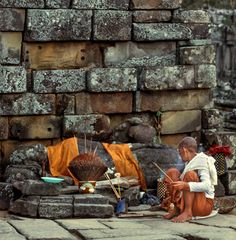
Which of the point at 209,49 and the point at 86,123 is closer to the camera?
the point at 86,123

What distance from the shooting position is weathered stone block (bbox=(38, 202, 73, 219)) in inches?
343

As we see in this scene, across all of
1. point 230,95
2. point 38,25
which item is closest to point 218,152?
point 38,25

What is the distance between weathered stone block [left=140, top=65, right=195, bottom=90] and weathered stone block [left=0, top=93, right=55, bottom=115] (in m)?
1.50

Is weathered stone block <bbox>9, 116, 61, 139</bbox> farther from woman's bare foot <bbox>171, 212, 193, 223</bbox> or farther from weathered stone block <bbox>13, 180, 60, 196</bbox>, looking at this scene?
woman's bare foot <bbox>171, 212, 193, 223</bbox>

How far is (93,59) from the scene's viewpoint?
1141 centimetres

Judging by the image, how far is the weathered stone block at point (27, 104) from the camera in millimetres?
10719

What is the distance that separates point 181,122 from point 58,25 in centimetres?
257

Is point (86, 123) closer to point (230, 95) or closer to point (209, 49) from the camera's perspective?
point (209, 49)

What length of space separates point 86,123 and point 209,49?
2449 millimetres

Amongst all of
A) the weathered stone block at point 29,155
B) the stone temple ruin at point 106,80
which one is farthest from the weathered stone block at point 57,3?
the weathered stone block at point 29,155

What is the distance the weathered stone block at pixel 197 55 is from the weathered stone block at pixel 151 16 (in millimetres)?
563

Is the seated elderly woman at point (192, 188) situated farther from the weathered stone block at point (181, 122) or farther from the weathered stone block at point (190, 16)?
the weathered stone block at point (190, 16)

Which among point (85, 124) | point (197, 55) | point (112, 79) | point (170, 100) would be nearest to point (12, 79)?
point (85, 124)

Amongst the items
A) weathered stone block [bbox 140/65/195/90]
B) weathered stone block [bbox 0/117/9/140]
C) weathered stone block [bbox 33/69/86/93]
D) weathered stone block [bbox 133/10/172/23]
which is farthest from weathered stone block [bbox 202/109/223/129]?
weathered stone block [bbox 0/117/9/140]
